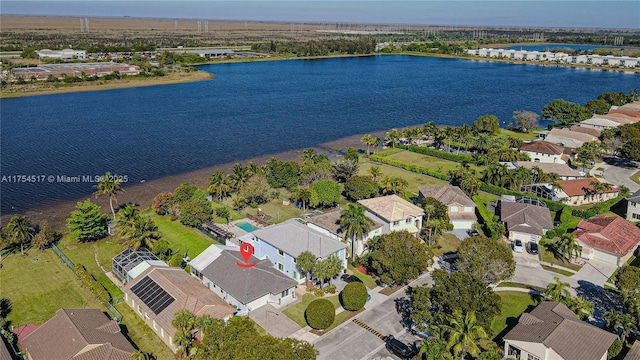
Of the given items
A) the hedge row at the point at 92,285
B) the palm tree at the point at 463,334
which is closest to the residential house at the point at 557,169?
the palm tree at the point at 463,334

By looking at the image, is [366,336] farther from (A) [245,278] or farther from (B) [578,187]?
(B) [578,187]

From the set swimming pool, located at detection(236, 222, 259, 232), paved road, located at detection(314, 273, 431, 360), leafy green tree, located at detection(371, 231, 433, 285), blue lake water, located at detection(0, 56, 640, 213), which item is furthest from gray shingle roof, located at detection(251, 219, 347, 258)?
blue lake water, located at detection(0, 56, 640, 213)

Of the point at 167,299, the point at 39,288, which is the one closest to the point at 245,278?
the point at 167,299

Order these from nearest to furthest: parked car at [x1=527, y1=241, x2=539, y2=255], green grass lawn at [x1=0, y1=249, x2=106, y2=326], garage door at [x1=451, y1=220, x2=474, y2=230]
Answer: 1. green grass lawn at [x1=0, y1=249, x2=106, y2=326]
2. parked car at [x1=527, y1=241, x2=539, y2=255]
3. garage door at [x1=451, y1=220, x2=474, y2=230]

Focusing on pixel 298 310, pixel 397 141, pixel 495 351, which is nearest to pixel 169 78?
pixel 397 141

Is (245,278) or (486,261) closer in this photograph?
(486,261)

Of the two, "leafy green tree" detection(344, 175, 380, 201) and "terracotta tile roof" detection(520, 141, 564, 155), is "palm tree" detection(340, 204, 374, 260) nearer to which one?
"leafy green tree" detection(344, 175, 380, 201)
